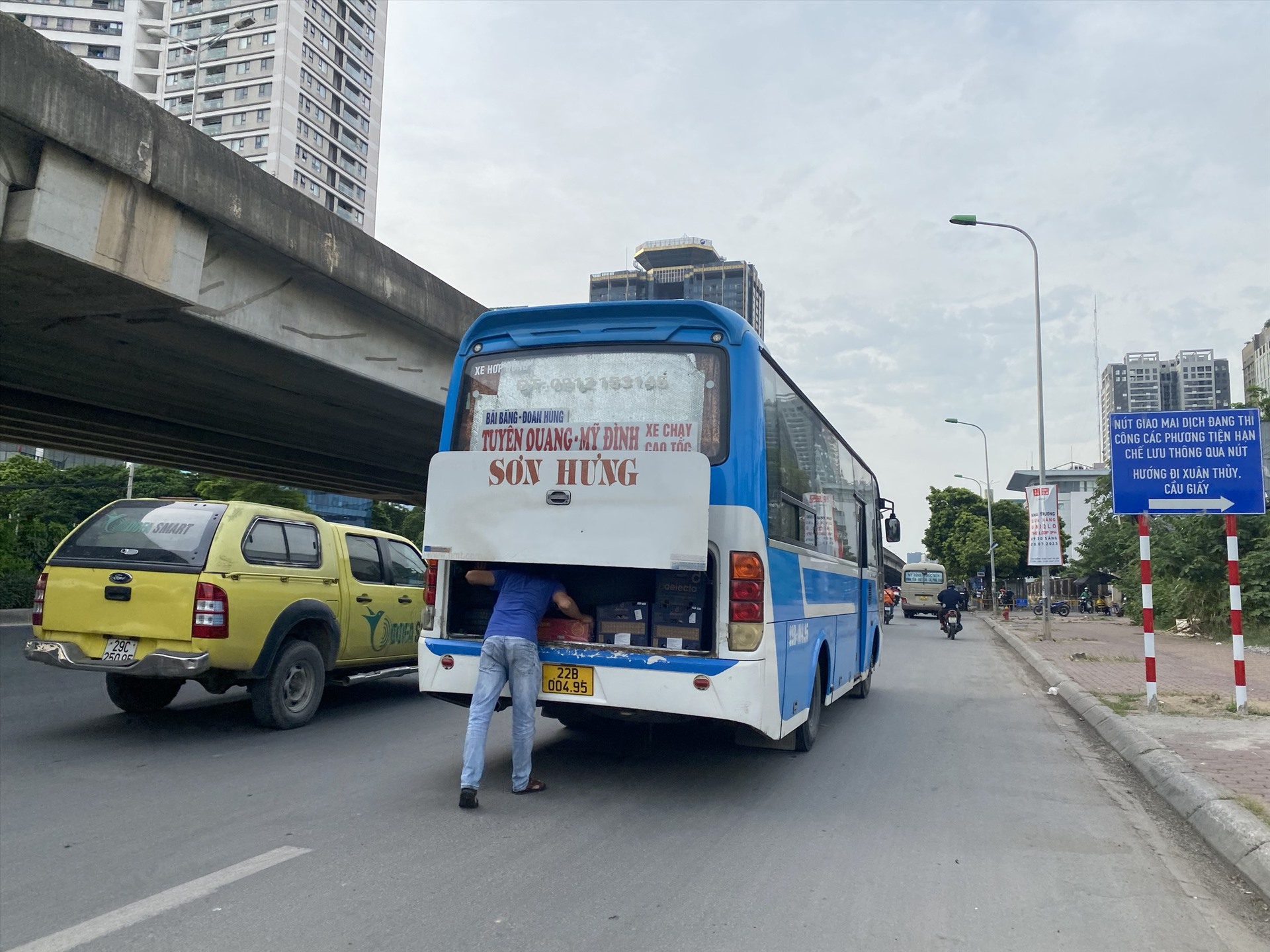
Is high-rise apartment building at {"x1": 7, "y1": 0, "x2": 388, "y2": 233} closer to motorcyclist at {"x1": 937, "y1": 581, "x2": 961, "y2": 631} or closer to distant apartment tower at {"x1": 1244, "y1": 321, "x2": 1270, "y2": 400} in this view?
motorcyclist at {"x1": 937, "y1": 581, "x2": 961, "y2": 631}

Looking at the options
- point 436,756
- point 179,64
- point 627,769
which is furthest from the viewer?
point 179,64

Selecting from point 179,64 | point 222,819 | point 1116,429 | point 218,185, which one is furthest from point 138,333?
point 179,64

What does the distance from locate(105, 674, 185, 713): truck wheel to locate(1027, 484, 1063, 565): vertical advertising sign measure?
66.0ft

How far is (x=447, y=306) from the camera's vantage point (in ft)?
50.7

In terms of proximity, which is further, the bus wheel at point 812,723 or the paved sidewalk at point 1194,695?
the bus wheel at point 812,723

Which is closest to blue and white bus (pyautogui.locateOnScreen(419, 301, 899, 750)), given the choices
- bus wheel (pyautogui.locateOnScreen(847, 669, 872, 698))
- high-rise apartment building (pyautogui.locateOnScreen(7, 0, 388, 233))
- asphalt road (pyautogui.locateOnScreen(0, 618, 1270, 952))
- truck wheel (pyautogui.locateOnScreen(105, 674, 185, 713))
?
asphalt road (pyautogui.locateOnScreen(0, 618, 1270, 952))

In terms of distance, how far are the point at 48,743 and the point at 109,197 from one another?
17.2 feet

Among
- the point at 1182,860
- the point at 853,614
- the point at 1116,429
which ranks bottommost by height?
the point at 1182,860

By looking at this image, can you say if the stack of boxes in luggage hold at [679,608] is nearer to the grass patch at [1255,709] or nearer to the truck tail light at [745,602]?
the truck tail light at [745,602]

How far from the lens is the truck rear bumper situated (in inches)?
280

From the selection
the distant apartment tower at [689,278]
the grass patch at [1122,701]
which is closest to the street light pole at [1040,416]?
the grass patch at [1122,701]

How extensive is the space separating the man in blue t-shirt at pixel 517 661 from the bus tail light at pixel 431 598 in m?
0.66

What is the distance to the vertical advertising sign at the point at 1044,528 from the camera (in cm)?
2355

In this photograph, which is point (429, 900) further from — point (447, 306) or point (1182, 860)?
point (447, 306)
